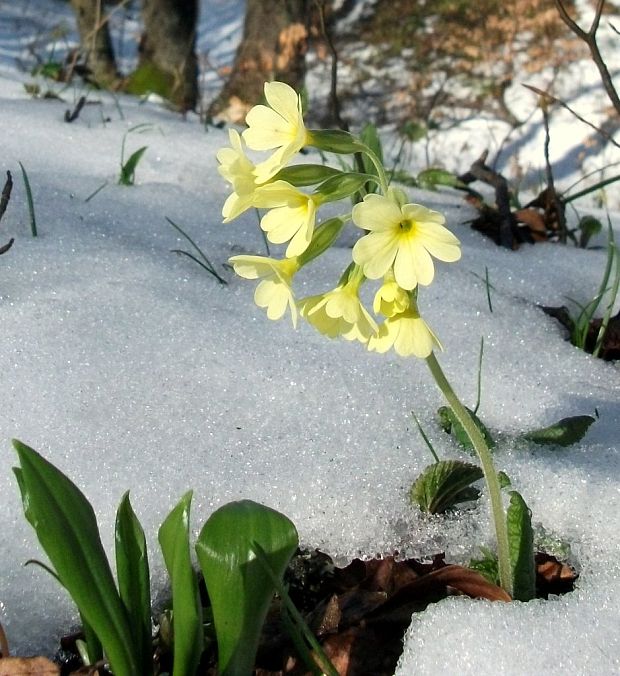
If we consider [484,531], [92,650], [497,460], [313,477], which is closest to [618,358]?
[497,460]

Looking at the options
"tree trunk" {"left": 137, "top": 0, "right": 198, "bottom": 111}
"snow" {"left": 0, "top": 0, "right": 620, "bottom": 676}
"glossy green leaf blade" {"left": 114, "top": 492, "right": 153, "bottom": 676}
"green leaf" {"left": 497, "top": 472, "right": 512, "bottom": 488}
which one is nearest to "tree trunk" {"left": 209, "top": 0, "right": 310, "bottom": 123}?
"tree trunk" {"left": 137, "top": 0, "right": 198, "bottom": 111}

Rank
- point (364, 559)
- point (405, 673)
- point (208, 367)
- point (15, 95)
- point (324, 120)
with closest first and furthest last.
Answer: point (405, 673), point (364, 559), point (208, 367), point (15, 95), point (324, 120)

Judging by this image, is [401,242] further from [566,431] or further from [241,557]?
[566,431]

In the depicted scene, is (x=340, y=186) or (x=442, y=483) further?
(x=442, y=483)

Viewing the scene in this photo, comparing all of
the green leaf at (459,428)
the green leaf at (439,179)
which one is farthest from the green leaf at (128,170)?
the green leaf at (459,428)

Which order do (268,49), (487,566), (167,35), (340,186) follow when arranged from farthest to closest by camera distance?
(167,35)
(268,49)
(487,566)
(340,186)

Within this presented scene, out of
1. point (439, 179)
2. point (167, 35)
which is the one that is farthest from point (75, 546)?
point (167, 35)

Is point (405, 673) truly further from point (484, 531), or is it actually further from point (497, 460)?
point (497, 460)
